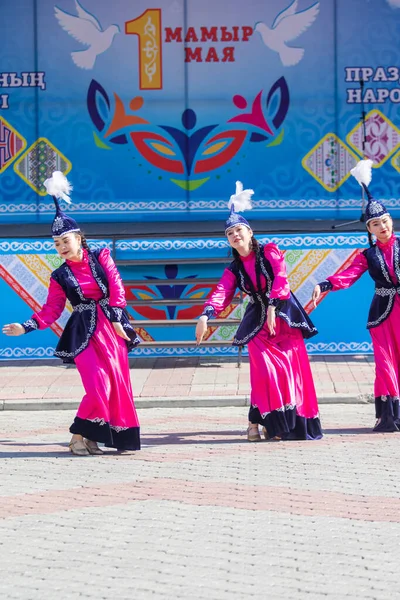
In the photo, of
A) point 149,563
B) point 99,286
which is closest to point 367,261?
point 99,286

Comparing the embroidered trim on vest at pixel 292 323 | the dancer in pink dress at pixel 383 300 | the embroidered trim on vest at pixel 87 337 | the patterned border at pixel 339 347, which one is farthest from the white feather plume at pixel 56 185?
the patterned border at pixel 339 347

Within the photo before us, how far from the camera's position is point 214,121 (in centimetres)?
1778

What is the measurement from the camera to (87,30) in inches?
694

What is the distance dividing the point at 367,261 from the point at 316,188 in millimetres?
Answer: 7816

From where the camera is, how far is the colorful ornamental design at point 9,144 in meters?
17.8

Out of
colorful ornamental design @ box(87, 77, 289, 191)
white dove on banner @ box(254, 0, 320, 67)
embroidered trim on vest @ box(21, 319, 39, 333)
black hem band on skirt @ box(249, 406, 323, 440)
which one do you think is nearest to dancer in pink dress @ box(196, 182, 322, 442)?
black hem band on skirt @ box(249, 406, 323, 440)

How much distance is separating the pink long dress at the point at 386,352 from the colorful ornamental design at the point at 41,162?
27.8 feet

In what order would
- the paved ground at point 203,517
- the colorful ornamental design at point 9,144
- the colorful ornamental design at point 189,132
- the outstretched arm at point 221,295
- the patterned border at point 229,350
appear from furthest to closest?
the colorful ornamental design at point 9,144, the colorful ornamental design at point 189,132, the patterned border at point 229,350, the outstretched arm at point 221,295, the paved ground at point 203,517

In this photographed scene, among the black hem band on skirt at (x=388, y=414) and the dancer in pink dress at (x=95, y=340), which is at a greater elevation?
the dancer in pink dress at (x=95, y=340)

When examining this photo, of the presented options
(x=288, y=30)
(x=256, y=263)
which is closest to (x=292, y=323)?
(x=256, y=263)

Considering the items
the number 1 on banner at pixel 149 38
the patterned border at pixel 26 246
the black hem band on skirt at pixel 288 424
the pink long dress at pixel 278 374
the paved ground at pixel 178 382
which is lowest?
the paved ground at pixel 178 382

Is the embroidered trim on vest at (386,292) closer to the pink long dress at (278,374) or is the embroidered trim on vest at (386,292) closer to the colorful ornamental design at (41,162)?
the pink long dress at (278,374)

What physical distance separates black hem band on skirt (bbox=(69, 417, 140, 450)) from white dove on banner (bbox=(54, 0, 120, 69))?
370 inches

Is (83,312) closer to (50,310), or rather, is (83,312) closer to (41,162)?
(50,310)
